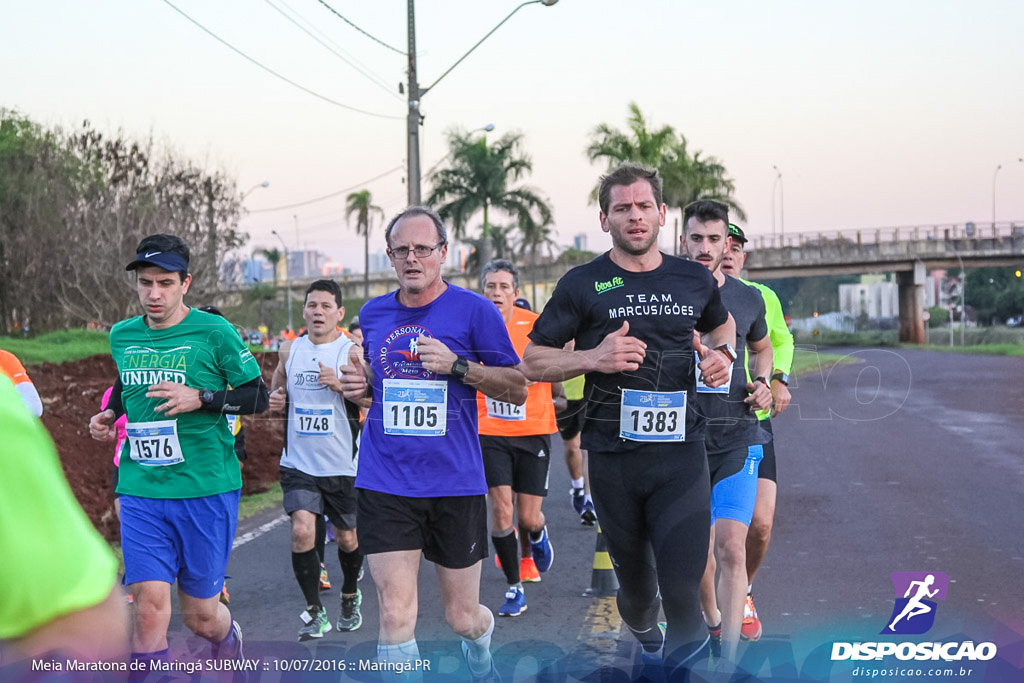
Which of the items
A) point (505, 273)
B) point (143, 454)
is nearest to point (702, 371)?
point (143, 454)

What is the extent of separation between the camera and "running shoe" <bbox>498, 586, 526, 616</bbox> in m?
6.77

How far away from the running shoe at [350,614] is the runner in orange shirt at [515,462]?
899mm

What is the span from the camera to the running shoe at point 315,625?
634cm

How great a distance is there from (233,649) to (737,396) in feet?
9.22

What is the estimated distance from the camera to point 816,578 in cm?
746

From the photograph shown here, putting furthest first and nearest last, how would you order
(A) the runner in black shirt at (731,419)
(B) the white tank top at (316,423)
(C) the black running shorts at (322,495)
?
(B) the white tank top at (316,423) < (C) the black running shorts at (322,495) < (A) the runner in black shirt at (731,419)

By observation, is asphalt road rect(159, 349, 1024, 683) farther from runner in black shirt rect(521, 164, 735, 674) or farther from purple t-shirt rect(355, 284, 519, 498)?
purple t-shirt rect(355, 284, 519, 498)

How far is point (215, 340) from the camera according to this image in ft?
17.1

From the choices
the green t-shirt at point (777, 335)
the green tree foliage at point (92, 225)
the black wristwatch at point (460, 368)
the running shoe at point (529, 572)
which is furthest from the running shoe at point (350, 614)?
the green tree foliage at point (92, 225)

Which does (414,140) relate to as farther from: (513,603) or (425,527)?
(425,527)

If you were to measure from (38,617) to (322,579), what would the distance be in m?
6.28

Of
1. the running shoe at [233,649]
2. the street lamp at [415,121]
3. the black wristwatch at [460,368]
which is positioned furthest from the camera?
the street lamp at [415,121]

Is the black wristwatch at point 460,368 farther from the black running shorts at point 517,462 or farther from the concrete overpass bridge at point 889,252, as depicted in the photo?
the concrete overpass bridge at point 889,252

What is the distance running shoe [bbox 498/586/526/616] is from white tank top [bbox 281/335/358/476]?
1.24 m
